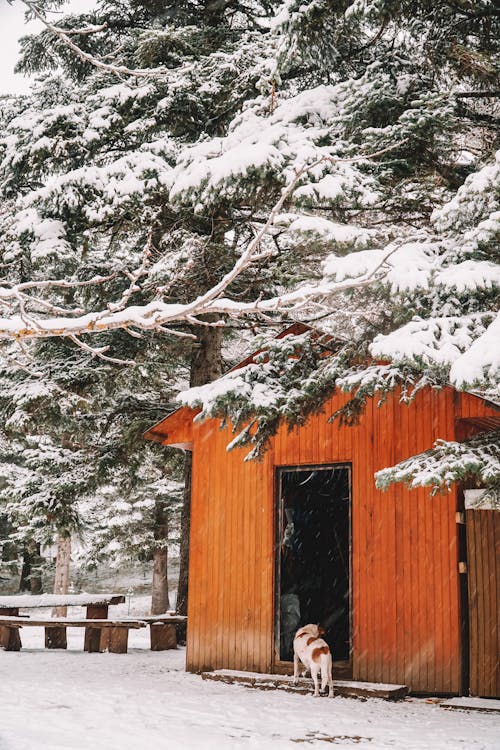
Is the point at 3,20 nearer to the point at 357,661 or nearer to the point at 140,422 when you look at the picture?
the point at 357,661

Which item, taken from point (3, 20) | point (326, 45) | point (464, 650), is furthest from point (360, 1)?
point (464, 650)

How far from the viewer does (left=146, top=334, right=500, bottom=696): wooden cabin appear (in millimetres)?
8188

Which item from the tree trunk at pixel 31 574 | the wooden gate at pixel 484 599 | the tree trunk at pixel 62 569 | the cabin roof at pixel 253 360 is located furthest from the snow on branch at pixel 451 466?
the tree trunk at pixel 31 574

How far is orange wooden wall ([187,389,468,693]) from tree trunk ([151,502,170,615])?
12.9 m

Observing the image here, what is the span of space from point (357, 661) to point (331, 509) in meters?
4.27

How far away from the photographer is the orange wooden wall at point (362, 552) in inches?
329

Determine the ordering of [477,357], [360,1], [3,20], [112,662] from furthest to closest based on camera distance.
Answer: [112,662], [360,1], [477,357], [3,20]

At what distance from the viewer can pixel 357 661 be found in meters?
8.62

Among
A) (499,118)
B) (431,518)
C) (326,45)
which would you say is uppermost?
(326,45)

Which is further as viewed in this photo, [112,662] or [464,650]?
[112,662]

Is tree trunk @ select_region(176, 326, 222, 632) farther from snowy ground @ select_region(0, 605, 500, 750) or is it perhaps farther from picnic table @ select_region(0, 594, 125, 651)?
snowy ground @ select_region(0, 605, 500, 750)

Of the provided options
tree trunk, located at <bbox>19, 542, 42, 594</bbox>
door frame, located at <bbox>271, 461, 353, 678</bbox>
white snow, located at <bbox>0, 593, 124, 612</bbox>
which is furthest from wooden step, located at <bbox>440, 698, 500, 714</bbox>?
tree trunk, located at <bbox>19, 542, 42, 594</bbox>

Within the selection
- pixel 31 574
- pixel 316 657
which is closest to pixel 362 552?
pixel 316 657

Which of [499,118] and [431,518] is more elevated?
[499,118]
